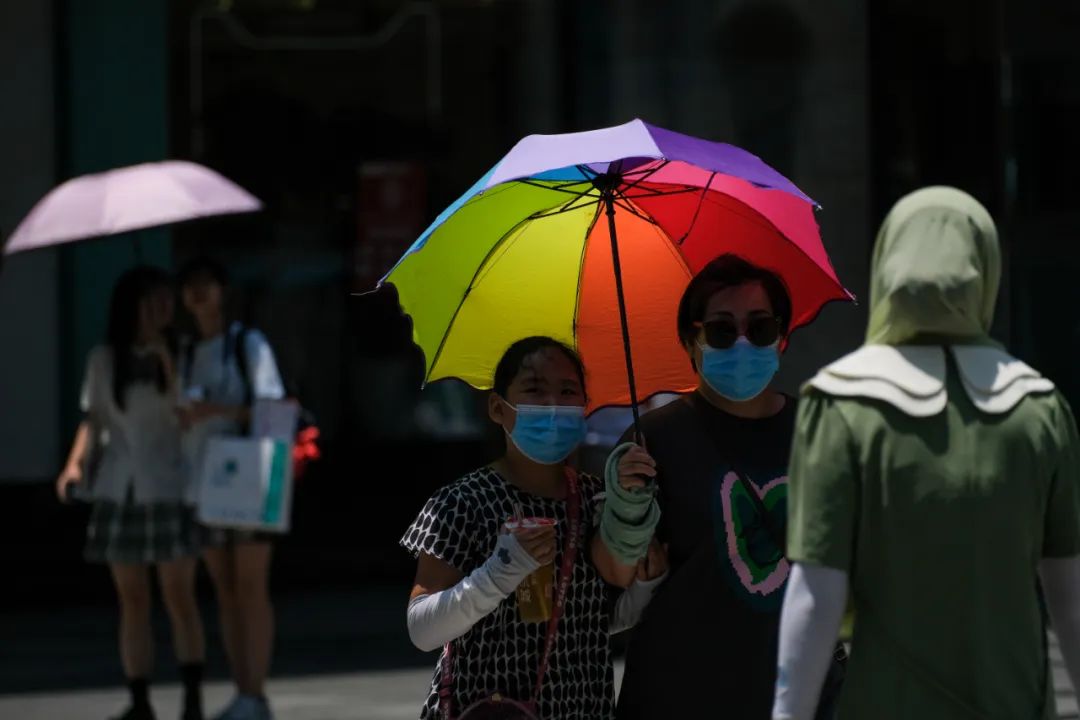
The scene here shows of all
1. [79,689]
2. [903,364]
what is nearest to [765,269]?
[903,364]

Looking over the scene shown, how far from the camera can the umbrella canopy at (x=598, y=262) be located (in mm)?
4695

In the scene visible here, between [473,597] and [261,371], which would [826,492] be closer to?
[473,597]

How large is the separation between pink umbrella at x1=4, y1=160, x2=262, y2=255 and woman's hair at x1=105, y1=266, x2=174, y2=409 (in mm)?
334

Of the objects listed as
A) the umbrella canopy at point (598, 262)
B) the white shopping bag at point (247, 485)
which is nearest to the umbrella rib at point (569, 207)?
the umbrella canopy at point (598, 262)

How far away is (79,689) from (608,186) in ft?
18.8

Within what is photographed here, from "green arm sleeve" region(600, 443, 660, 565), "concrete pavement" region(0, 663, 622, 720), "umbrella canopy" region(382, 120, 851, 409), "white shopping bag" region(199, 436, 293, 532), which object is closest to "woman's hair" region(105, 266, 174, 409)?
"white shopping bag" region(199, 436, 293, 532)

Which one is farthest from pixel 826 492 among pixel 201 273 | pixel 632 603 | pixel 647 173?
pixel 201 273

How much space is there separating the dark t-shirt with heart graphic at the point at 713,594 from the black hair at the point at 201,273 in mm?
4318

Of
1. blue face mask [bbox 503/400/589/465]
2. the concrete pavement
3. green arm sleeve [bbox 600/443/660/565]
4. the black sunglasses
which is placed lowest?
the concrete pavement

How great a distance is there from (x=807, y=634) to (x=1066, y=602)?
42 cm

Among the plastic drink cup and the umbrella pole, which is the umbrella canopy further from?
Result: the plastic drink cup

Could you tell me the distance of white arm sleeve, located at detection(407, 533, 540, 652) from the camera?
3.99m

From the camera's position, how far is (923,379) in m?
3.38

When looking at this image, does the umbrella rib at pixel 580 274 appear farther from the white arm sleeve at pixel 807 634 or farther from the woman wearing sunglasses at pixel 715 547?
the white arm sleeve at pixel 807 634
